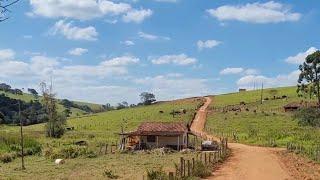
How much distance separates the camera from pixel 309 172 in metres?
38.2

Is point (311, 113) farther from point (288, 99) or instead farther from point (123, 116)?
point (123, 116)

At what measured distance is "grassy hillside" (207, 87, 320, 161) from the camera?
231 ft

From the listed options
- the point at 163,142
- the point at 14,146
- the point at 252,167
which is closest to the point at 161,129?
the point at 163,142

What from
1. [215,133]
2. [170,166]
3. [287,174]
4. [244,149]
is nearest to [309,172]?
[287,174]

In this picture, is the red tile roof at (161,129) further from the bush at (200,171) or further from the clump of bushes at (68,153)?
the bush at (200,171)

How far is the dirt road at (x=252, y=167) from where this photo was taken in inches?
1395

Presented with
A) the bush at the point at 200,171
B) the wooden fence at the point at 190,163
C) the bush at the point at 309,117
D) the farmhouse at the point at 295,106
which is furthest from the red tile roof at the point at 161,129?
the farmhouse at the point at 295,106

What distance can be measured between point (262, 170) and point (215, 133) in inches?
1774

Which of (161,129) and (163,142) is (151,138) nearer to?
(163,142)

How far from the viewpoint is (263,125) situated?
88.8 meters

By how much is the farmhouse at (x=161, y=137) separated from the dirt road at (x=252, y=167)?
22.6 feet

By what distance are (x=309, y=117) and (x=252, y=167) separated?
47.5m

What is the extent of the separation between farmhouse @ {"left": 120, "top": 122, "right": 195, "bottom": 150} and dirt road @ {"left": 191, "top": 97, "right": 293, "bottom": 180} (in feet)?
22.6

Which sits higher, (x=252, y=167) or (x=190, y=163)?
(x=190, y=163)
